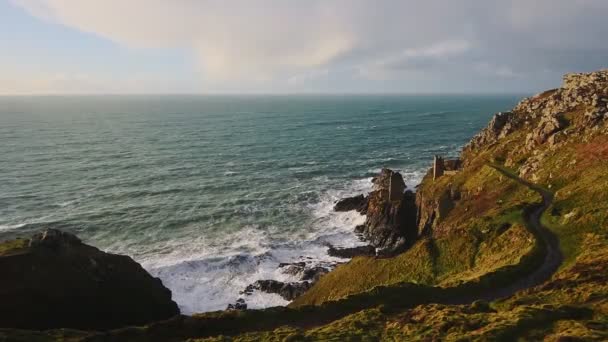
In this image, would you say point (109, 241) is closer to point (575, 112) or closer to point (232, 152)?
point (232, 152)

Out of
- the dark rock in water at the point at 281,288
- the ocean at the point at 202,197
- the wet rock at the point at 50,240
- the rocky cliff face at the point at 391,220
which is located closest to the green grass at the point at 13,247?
the wet rock at the point at 50,240

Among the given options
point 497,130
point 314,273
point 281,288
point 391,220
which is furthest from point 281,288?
point 497,130

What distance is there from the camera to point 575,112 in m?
78.9

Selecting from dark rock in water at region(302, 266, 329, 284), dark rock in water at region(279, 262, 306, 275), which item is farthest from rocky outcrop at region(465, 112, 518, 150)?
dark rock in water at region(279, 262, 306, 275)

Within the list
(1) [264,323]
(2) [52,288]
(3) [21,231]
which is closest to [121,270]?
(2) [52,288]

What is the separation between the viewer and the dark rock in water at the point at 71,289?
40.5 meters

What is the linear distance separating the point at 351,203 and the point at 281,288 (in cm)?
3381

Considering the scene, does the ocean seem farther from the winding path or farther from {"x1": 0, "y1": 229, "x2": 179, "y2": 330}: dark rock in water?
the winding path

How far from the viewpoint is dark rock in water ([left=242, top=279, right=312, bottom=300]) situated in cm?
5472

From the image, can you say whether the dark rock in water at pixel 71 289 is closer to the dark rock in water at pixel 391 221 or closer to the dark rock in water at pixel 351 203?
the dark rock in water at pixel 391 221

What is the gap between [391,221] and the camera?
2822 inches

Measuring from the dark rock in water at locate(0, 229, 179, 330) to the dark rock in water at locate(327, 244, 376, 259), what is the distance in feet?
87.3

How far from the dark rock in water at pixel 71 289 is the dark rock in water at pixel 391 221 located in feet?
114

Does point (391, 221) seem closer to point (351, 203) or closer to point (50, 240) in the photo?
point (351, 203)
